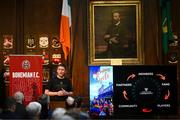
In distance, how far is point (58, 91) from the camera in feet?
37.2

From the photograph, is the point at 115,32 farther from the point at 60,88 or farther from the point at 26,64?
the point at 26,64

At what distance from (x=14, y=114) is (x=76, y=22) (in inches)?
214

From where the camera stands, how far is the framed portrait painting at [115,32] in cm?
1322

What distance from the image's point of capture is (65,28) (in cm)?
1302

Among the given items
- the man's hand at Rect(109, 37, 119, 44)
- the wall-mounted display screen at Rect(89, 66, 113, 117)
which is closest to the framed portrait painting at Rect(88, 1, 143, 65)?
the man's hand at Rect(109, 37, 119, 44)

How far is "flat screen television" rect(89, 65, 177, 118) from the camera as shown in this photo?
36.8 feet

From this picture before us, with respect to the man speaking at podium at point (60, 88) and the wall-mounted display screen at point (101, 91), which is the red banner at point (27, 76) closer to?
the man speaking at podium at point (60, 88)

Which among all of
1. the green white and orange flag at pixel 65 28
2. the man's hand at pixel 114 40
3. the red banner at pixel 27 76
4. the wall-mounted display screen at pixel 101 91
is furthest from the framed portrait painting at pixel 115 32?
the red banner at pixel 27 76

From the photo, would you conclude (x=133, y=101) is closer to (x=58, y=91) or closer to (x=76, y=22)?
(x=58, y=91)

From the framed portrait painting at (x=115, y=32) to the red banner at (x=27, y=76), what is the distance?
202 cm

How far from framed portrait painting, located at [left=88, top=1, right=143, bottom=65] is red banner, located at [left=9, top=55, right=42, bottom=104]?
2.02 m

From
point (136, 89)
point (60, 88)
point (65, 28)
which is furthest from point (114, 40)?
point (60, 88)

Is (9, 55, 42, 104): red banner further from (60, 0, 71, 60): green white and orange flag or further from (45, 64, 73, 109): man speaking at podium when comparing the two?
(60, 0, 71, 60): green white and orange flag

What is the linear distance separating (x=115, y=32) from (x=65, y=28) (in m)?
1.36
